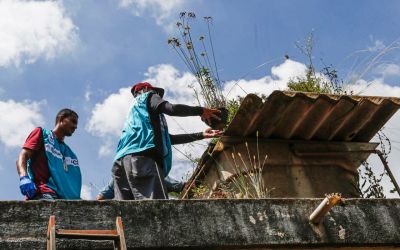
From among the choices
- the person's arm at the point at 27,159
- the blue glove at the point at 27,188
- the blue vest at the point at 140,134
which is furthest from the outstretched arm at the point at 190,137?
the blue glove at the point at 27,188

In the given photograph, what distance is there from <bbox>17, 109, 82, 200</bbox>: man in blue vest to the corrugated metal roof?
1345 mm

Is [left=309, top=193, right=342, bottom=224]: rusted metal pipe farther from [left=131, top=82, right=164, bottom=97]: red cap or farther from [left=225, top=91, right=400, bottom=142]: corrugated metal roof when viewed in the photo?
[left=131, top=82, right=164, bottom=97]: red cap

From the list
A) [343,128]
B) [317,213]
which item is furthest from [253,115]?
[317,213]

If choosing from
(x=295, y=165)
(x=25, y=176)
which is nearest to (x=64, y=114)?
(x=25, y=176)

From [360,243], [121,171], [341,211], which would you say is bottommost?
[360,243]

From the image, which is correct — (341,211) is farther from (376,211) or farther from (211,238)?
(211,238)

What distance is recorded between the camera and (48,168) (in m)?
4.50

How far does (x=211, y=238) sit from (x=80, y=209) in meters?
0.77

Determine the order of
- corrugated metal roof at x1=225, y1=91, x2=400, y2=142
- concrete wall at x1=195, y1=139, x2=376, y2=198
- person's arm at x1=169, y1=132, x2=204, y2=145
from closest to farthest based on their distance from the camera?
corrugated metal roof at x1=225, y1=91, x2=400, y2=142 < concrete wall at x1=195, y1=139, x2=376, y2=198 < person's arm at x1=169, y1=132, x2=204, y2=145

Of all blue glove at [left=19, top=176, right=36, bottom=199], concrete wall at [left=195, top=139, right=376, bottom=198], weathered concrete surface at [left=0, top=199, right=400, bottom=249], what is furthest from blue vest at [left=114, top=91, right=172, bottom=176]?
weathered concrete surface at [left=0, top=199, right=400, bottom=249]

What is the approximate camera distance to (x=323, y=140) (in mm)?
5234

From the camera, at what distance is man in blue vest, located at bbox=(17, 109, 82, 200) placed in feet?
14.1

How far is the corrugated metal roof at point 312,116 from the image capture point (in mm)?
4707

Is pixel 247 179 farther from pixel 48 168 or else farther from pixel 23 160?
pixel 23 160
